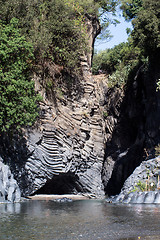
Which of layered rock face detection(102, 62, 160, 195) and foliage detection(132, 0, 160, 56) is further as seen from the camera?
layered rock face detection(102, 62, 160, 195)

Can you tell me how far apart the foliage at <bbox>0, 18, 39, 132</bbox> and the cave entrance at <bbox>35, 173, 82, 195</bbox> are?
234 inches

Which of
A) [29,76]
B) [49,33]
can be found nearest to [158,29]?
[49,33]

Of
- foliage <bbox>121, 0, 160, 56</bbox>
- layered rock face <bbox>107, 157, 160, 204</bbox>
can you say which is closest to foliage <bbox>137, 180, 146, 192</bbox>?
layered rock face <bbox>107, 157, 160, 204</bbox>

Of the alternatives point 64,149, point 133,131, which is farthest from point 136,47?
point 64,149

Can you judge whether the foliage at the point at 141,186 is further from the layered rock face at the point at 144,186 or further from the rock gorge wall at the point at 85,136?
the rock gorge wall at the point at 85,136

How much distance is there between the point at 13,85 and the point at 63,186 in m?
9.24

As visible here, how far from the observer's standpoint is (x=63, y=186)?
2173 centimetres

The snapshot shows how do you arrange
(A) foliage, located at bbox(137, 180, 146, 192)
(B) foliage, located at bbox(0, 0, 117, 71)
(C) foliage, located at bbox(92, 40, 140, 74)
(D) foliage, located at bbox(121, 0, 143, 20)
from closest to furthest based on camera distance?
1. (A) foliage, located at bbox(137, 180, 146, 192)
2. (B) foliage, located at bbox(0, 0, 117, 71)
3. (C) foliage, located at bbox(92, 40, 140, 74)
4. (D) foliage, located at bbox(121, 0, 143, 20)

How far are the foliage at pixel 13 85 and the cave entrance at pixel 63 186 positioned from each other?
594cm

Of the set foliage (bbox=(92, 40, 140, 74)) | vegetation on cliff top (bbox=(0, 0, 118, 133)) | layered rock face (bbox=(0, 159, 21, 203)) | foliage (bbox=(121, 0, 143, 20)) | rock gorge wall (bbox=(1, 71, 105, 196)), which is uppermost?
foliage (bbox=(121, 0, 143, 20))

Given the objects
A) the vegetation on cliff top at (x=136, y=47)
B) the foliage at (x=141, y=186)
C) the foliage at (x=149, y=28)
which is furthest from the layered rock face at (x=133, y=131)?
the foliage at (x=141, y=186)

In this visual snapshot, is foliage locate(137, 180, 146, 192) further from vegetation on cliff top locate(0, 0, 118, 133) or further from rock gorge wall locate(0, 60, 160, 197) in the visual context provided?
vegetation on cliff top locate(0, 0, 118, 133)

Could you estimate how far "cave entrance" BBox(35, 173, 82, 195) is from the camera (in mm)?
20859

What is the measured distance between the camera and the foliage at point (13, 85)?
1538 centimetres
